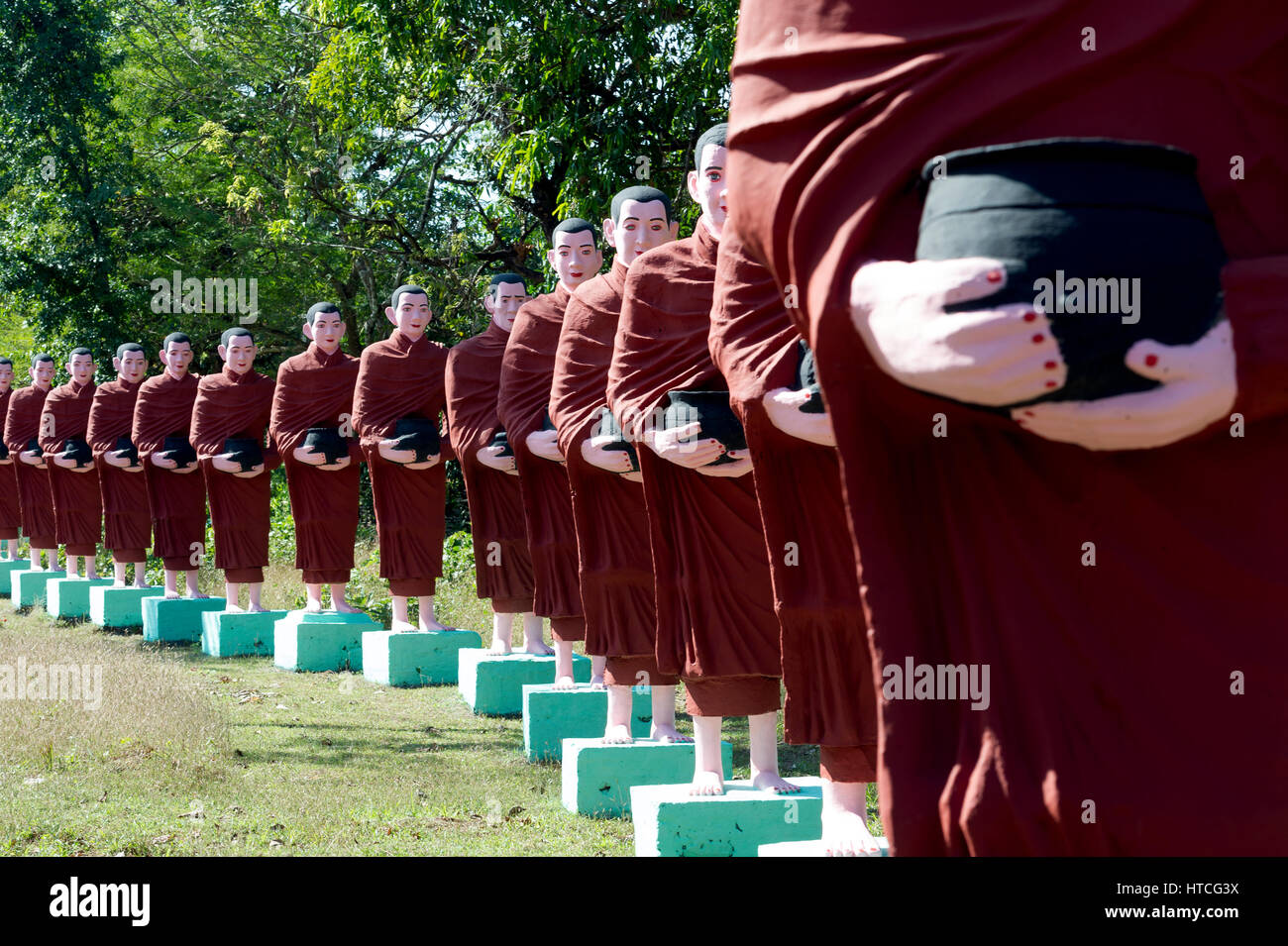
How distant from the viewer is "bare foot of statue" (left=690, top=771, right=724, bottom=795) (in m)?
5.15

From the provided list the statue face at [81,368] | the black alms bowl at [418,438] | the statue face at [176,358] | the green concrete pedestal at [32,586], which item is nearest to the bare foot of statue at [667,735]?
the black alms bowl at [418,438]

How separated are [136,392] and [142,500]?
3.62ft

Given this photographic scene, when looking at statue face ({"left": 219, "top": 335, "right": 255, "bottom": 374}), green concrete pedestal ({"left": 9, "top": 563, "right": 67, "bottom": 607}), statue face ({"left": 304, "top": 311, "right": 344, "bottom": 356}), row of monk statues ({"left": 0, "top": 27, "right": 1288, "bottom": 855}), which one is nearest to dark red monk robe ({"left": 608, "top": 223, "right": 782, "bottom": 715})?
row of monk statues ({"left": 0, "top": 27, "right": 1288, "bottom": 855})

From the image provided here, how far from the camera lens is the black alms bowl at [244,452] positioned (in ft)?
38.3

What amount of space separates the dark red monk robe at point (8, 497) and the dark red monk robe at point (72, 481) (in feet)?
7.35

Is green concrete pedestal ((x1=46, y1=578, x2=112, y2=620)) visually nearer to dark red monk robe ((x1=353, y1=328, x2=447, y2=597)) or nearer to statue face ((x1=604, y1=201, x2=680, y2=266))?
dark red monk robe ((x1=353, y1=328, x2=447, y2=597))

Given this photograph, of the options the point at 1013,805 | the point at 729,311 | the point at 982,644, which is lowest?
the point at 1013,805

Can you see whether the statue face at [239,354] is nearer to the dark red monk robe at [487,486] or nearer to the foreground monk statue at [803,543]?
the dark red monk robe at [487,486]

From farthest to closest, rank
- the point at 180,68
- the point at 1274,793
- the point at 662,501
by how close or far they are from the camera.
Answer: the point at 180,68, the point at 662,501, the point at 1274,793

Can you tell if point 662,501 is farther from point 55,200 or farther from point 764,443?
point 55,200

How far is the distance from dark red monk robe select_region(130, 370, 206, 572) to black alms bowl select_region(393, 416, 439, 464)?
4.13 m

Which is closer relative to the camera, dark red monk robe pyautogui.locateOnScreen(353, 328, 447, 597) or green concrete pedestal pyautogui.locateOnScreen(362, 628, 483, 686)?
dark red monk robe pyautogui.locateOnScreen(353, 328, 447, 597)

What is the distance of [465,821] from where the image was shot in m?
6.30

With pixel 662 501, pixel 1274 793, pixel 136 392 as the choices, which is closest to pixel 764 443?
pixel 662 501
